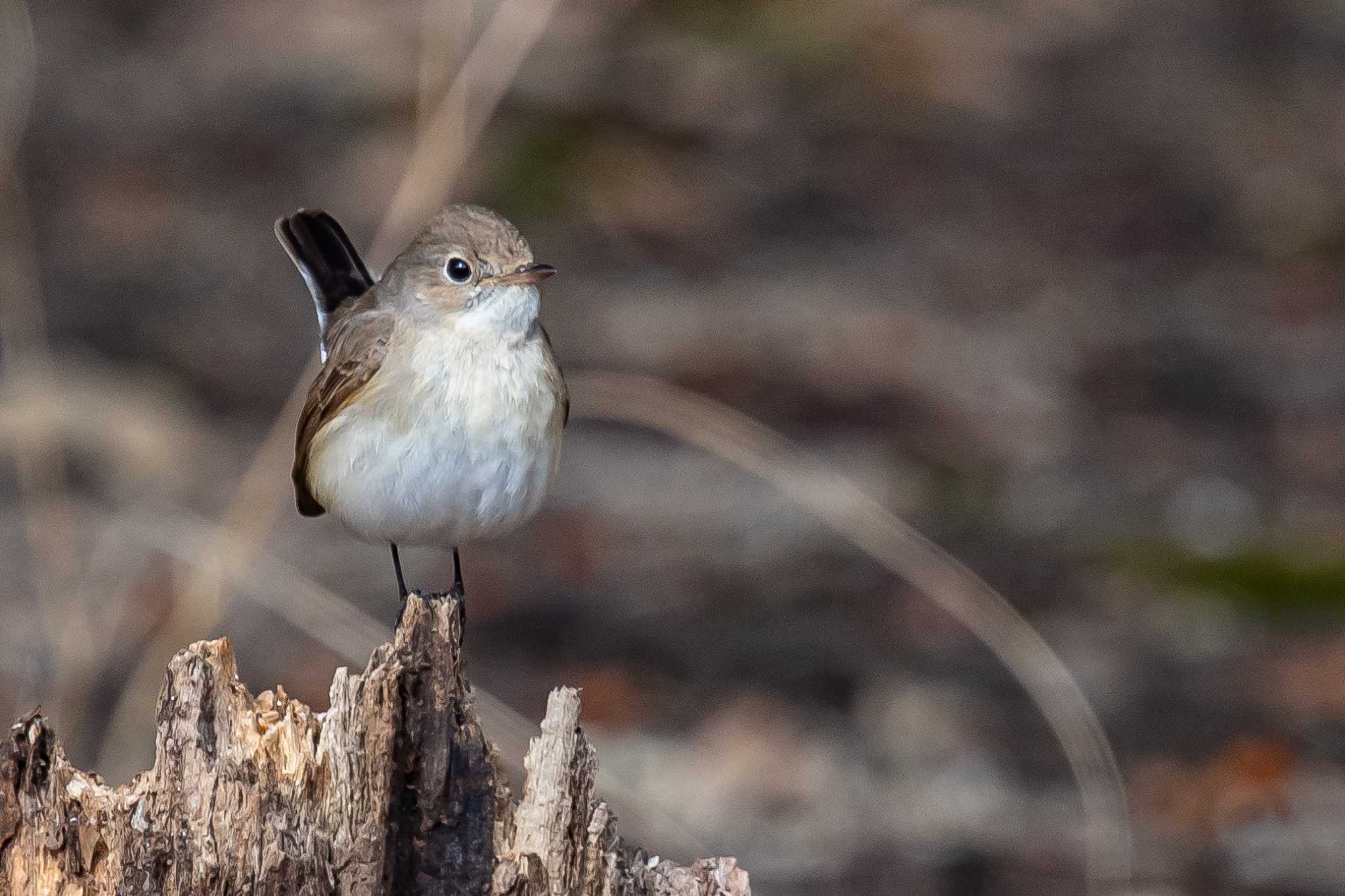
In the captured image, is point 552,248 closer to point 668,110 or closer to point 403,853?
point 668,110

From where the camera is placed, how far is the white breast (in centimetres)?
350

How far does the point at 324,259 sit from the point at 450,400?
1.14 metres

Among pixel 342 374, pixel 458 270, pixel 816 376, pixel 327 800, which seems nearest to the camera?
pixel 327 800

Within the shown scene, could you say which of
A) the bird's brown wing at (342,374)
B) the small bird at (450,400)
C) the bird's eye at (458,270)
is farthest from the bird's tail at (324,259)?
the bird's eye at (458,270)

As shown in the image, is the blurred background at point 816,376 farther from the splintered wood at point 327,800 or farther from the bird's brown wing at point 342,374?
the splintered wood at point 327,800

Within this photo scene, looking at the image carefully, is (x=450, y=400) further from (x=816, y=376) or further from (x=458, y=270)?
(x=816, y=376)

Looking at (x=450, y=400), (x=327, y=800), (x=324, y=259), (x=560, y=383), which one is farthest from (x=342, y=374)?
(x=327, y=800)

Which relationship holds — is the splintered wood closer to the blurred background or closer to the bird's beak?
the bird's beak

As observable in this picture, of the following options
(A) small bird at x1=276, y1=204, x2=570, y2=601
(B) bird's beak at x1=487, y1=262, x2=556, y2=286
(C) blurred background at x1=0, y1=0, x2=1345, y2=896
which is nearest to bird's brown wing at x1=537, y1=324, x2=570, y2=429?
(A) small bird at x1=276, y1=204, x2=570, y2=601

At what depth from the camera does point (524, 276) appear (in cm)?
354

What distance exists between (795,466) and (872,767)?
2622 millimetres

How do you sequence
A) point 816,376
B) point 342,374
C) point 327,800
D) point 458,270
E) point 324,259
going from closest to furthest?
point 327,800 < point 458,270 < point 342,374 < point 324,259 < point 816,376

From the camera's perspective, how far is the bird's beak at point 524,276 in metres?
A: 3.51

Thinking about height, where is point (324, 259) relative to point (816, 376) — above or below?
below
